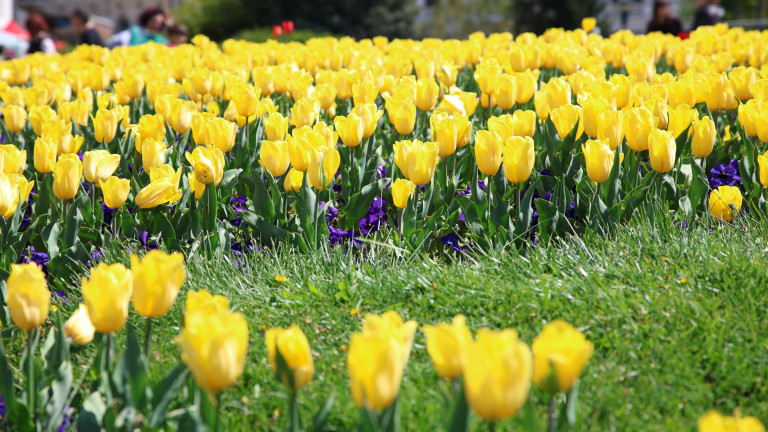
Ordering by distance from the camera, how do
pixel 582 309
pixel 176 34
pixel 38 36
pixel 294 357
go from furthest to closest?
pixel 38 36 < pixel 176 34 < pixel 582 309 < pixel 294 357

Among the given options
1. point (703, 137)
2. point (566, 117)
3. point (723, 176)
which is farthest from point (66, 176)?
point (723, 176)

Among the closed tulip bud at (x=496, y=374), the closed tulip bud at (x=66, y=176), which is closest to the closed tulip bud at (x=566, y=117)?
the closed tulip bud at (x=66, y=176)

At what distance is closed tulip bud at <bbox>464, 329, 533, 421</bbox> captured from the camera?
57.8 inches

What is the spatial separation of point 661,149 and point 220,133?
1.81 metres

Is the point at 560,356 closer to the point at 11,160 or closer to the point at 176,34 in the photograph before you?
the point at 11,160

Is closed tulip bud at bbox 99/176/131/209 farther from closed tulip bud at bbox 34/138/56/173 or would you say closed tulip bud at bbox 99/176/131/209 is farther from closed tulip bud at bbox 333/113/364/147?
closed tulip bud at bbox 333/113/364/147

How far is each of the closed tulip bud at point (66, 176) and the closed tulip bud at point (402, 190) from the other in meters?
1.19

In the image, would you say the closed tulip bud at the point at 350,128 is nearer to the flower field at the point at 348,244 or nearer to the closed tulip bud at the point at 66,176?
the flower field at the point at 348,244

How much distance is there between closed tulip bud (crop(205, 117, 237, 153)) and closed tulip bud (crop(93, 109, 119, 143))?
70 centimetres

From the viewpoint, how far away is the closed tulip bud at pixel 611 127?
3352 millimetres

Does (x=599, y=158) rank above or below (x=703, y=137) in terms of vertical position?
below

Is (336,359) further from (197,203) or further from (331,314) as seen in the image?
(197,203)

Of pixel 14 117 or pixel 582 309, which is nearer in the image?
pixel 582 309

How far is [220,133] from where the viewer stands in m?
3.60
